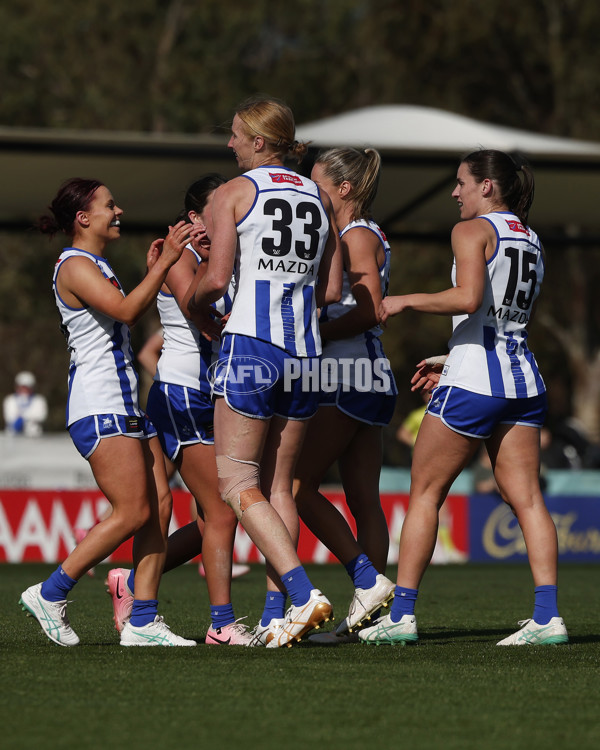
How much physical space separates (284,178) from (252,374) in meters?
0.80

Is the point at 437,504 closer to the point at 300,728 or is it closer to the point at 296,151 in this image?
the point at 296,151

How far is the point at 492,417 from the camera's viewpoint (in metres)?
5.50

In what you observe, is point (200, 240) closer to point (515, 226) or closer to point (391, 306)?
point (391, 306)

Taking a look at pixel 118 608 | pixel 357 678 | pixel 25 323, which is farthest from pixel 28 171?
pixel 25 323

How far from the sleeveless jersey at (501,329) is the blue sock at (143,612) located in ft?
5.03

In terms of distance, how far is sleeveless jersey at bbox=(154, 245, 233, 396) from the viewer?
566 cm

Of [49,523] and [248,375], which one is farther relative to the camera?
[49,523]

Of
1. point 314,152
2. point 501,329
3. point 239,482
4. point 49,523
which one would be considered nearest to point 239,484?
point 239,482

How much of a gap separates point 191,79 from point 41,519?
20.0 meters

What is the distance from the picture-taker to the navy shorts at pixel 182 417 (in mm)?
5594

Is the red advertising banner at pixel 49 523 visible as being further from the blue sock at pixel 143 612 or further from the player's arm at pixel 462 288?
the player's arm at pixel 462 288

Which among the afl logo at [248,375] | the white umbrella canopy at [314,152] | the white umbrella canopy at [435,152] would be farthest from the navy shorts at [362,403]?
the white umbrella canopy at [435,152]

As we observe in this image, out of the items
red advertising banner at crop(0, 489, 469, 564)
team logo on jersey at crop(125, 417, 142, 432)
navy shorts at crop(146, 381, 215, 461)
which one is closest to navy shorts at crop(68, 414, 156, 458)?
team logo on jersey at crop(125, 417, 142, 432)

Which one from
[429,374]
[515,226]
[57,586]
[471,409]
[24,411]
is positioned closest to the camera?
[57,586]
